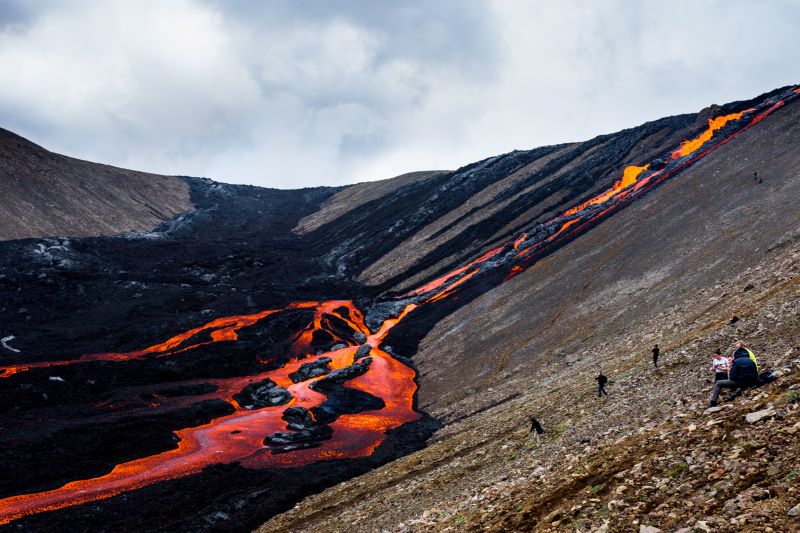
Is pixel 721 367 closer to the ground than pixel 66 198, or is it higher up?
closer to the ground

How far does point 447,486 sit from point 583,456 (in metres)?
7.66

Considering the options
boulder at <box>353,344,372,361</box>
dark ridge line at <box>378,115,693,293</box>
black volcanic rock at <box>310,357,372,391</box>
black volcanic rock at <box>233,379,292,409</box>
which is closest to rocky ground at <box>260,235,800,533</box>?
black volcanic rock at <box>310,357,372,391</box>

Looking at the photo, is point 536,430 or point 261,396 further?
point 261,396

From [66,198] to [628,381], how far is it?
5745 inches

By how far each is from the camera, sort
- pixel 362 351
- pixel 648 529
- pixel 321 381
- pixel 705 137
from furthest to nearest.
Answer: pixel 705 137
pixel 362 351
pixel 321 381
pixel 648 529

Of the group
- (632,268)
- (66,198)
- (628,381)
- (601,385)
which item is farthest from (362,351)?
(66,198)

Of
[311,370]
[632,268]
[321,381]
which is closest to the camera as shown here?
[632,268]

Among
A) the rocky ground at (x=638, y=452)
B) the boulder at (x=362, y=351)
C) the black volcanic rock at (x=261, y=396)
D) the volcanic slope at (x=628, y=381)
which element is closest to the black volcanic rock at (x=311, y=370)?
the boulder at (x=362, y=351)

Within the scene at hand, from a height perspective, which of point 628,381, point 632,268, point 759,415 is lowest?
point 628,381

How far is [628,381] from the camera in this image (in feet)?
84.7

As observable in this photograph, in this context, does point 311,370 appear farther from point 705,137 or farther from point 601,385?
point 705,137

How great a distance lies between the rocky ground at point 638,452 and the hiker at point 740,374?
385 millimetres

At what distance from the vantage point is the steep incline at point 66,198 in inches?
4754

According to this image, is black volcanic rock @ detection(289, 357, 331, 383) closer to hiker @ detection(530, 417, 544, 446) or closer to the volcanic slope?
the volcanic slope
